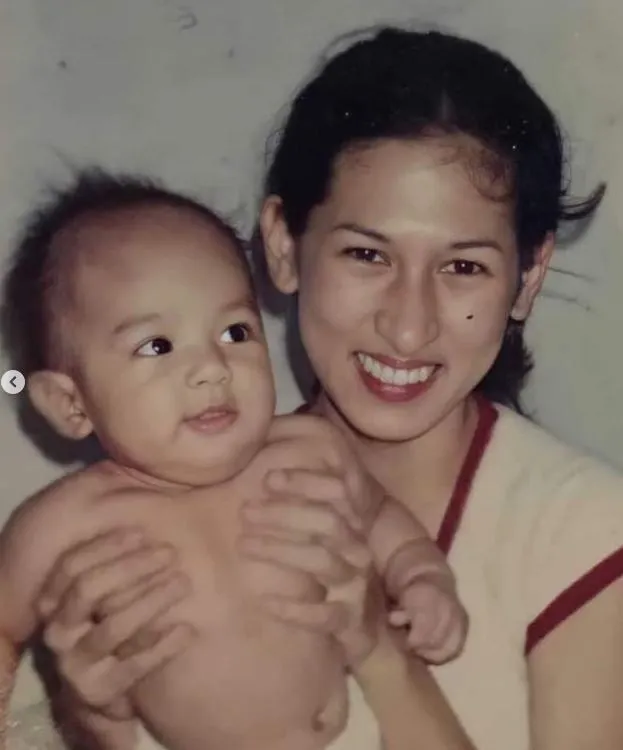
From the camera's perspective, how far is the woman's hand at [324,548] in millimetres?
768

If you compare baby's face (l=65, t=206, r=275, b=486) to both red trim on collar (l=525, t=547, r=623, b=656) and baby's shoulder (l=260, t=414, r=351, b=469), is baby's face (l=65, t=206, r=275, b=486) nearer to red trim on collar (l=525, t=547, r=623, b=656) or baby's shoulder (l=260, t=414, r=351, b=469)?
baby's shoulder (l=260, t=414, r=351, b=469)

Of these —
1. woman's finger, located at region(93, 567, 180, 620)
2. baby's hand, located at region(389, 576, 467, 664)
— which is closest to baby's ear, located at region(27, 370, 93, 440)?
woman's finger, located at region(93, 567, 180, 620)

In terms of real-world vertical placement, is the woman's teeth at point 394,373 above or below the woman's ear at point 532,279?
below

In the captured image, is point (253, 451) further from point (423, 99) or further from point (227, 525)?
point (423, 99)

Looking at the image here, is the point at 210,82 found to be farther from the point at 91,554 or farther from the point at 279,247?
the point at 91,554

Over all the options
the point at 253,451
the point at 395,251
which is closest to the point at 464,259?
the point at 395,251

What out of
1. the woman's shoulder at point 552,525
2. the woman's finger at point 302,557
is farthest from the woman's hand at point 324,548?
the woman's shoulder at point 552,525

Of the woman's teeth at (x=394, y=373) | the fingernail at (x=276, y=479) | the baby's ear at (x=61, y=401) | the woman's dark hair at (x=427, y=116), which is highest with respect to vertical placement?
the woman's dark hair at (x=427, y=116)

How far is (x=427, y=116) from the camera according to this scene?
0.78 metres

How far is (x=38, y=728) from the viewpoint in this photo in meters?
0.84

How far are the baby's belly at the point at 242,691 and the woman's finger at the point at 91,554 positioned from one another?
7 cm

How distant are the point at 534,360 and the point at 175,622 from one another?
0.39 metres

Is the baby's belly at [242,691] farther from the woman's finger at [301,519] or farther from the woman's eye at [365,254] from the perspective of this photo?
the woman's eye at [365,254]

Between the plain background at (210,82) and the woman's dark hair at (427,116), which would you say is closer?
the woman's dark hair at (427,116)
